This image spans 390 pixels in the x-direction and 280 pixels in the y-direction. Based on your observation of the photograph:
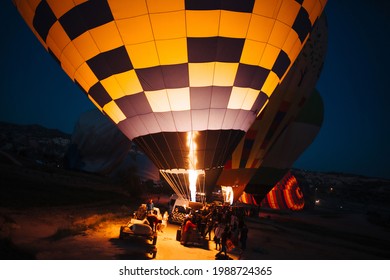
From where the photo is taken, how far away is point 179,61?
271 inches

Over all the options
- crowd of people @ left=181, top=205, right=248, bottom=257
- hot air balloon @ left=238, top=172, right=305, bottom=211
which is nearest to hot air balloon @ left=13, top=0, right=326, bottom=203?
crowd of people @ left=181, top=205, right=248, bottom=257

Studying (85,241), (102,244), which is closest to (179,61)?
(102,244)

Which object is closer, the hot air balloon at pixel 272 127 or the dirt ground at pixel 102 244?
the dirt ground at pixel 102 244

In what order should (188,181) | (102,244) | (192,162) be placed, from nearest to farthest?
(102,244)
(192,162)
(188,181)

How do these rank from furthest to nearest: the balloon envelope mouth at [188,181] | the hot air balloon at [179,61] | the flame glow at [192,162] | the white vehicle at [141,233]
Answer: the balloon envelope mouth at [188,181] → the flame glow at [192,162] → the hot air balloon at [179,61] → the white vehicle at [141,233]

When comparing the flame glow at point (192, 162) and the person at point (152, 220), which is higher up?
the flame glow at point (192, 162)

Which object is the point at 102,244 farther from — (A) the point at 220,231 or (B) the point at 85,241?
(A) the point at 220,231

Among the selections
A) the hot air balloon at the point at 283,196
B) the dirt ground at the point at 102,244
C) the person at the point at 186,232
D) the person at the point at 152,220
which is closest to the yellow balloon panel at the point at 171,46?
the person at the point at 152,220

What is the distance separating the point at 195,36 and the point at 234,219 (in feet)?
16.5

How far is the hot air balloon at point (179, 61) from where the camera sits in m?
6.49

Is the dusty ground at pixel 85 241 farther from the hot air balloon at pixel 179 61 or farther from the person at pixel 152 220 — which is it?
the hot air balloon at pixel 179 61

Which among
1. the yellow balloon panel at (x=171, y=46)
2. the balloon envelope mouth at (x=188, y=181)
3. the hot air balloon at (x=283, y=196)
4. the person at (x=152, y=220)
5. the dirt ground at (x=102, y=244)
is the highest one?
the yellow balloon panel at (x=171, y=46)

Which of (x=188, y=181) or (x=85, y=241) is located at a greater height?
(x=188, y=181)

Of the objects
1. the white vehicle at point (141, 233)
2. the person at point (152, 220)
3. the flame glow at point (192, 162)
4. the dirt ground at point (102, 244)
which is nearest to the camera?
the dirt ground at point (102, 244)
